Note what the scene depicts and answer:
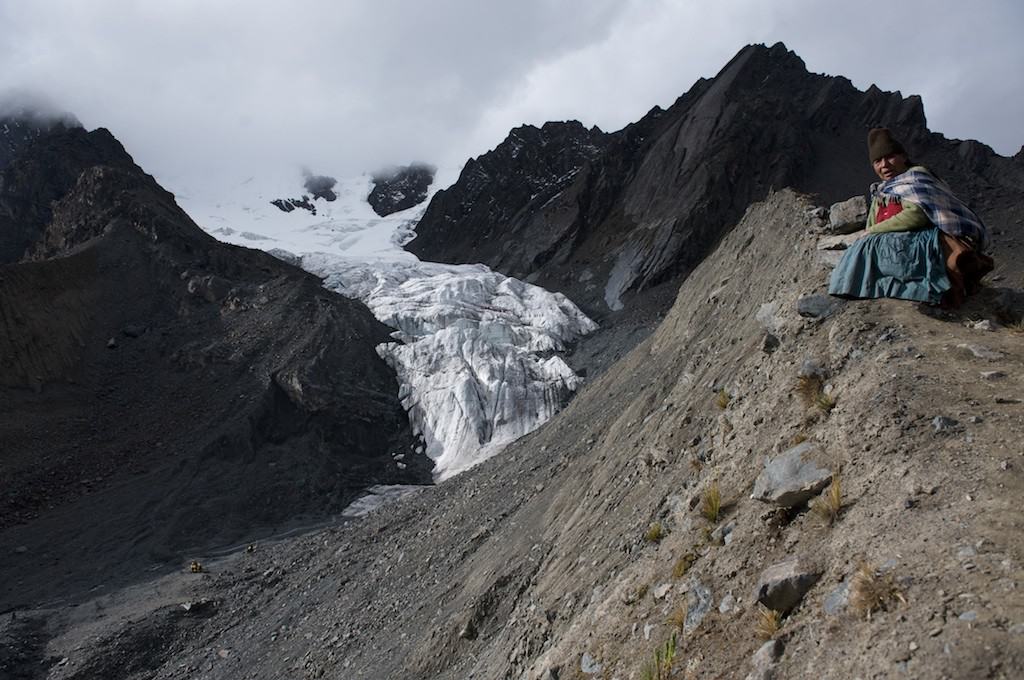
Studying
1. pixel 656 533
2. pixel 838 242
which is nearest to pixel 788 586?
pixel 656 533

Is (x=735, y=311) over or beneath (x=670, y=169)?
beneath

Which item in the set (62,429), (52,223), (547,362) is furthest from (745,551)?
(52,223)

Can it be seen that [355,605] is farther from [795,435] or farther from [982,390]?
[982,390]

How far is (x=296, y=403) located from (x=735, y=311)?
99.8ft

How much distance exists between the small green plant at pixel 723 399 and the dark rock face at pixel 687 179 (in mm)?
53143

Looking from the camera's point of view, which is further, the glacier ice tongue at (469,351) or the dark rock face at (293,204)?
the dark rock face at (293,204)

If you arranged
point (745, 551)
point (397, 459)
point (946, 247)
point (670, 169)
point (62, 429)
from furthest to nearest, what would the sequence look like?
point (670, 169) → point (397, 459) → point (62, 429) → point (946, 247) → point (745, 551)

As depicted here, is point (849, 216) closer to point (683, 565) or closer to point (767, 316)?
point (767, 316)

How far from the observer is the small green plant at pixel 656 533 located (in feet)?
19.6

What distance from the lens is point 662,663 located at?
167 inches

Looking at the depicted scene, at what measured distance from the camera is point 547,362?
143 ft

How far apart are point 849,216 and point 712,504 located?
5024 millimetres

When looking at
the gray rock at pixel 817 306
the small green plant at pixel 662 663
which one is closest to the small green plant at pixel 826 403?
the gray rock at pixel 817 306

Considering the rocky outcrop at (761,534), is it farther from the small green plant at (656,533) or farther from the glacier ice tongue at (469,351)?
the glacier ice tongue at (469,351)
